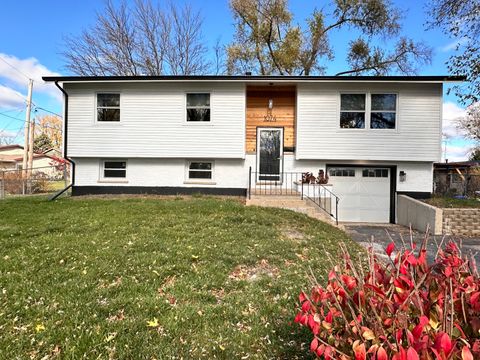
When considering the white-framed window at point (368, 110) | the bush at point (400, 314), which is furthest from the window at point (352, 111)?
the bush at point (400, 314)

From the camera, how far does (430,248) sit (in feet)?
24.7

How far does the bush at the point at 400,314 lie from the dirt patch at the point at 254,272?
98.3 inches

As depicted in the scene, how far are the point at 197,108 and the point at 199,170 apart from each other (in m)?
2.56

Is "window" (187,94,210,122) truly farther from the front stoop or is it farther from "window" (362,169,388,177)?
"window" (362,169,388,177)

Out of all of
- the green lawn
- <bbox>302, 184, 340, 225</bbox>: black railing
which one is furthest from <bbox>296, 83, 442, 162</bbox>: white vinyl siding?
the green lawn

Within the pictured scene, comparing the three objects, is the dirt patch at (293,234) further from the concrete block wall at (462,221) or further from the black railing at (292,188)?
the concrete block wall at (462,221)

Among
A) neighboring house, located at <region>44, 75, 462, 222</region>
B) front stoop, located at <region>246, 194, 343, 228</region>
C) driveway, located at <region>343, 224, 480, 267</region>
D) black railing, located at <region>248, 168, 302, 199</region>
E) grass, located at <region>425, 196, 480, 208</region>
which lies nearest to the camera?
driveway, located at <region>343, 224, 480, 267</region>

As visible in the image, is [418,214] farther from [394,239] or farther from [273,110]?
[273,110]

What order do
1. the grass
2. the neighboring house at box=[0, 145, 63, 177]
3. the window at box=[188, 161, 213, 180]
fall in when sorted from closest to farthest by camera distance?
the grass < the window at box=[188, 161, 213, 180] < the neighboring house at box=[0, 145, 63, 177]

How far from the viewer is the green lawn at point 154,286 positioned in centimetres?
276

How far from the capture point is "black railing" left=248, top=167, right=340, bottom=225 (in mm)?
10742

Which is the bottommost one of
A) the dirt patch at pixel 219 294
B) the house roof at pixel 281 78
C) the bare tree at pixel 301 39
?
the dirt patch at pixel 219 294

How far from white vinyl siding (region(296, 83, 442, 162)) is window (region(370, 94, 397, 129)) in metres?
0.18

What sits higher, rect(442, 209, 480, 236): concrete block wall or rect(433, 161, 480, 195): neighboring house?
rect(433, 161, 480, 195): neighboring house
